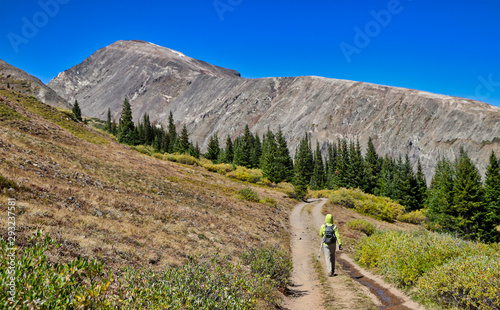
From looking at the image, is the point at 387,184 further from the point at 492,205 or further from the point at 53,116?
the point at 53,116

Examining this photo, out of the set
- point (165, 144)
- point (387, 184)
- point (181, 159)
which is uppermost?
point (165, 144)

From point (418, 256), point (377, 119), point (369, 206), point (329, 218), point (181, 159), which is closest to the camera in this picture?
point (418, 256)

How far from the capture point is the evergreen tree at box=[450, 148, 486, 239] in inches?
1590

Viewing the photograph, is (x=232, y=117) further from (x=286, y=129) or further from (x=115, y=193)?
(x=115, y=193)

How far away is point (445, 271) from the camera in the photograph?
7.88 metres

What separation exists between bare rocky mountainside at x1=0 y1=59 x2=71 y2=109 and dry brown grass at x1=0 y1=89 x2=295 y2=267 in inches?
4019

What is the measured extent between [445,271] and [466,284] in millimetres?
949

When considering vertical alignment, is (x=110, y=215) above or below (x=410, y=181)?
below

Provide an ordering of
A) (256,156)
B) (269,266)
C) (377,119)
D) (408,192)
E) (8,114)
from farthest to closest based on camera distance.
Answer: (377,119)
(256,156)
(408,192)
(8,114)
(269,266)

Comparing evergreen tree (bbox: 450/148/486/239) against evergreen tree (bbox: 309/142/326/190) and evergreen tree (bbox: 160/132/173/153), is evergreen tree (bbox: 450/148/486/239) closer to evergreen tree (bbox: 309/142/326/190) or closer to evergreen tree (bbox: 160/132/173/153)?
evergreen tree (bbox: 309/142/326/190)

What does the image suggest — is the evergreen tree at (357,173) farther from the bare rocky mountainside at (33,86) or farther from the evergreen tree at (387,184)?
the bare rocky mountainside at (33,86)

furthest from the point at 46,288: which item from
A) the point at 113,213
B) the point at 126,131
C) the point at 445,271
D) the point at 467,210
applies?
the point at 126,131

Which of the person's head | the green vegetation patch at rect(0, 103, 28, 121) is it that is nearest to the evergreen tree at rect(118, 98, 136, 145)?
the green vegetation patch at rect(0, 103, 28, 121)

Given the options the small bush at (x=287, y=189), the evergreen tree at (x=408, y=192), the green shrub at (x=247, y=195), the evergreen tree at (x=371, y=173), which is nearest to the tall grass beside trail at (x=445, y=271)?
the green shrub at (x=247, y=195)
